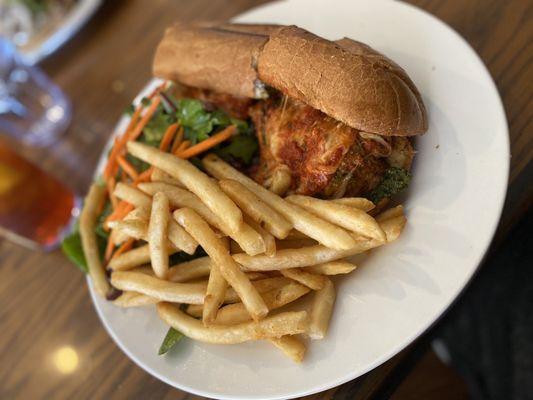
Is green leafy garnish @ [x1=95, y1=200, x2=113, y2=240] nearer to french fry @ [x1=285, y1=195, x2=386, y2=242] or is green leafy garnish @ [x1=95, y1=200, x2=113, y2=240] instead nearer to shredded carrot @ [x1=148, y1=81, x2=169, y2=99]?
shredded carrot @ [x1=148, y1=81, x2=169, y2=99]

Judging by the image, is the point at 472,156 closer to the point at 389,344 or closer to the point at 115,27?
the point at 389,344

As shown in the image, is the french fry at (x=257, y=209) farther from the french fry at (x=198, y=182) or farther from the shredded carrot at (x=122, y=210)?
the shredded carrot at (x=122, y=210)

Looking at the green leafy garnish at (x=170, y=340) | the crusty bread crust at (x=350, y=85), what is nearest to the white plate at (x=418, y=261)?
the green leafy garnish at (x=170, y=340)

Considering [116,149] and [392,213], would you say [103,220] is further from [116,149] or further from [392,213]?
[392,213]

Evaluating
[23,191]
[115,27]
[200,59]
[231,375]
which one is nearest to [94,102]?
[115,27]

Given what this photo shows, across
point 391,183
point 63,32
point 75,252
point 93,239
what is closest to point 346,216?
point 391,183

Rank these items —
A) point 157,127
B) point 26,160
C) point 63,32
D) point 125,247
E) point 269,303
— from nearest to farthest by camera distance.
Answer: point 269,303
point 125,247
point 157,127
point 26,160
point 63,32
